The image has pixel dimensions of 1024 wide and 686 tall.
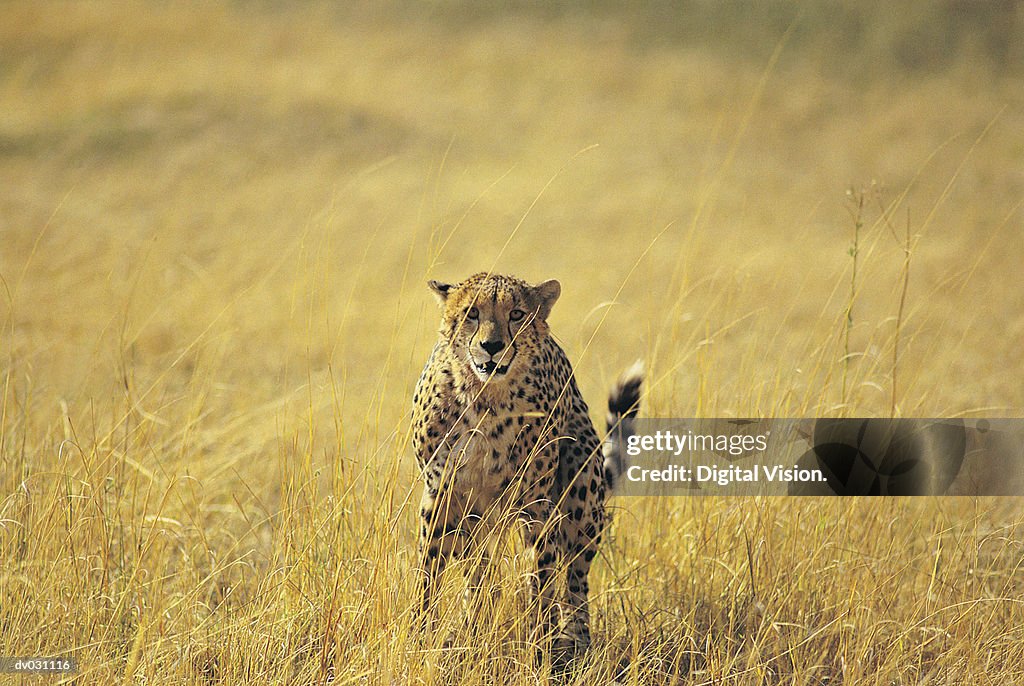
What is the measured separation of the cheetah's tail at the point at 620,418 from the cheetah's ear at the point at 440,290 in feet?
2.03

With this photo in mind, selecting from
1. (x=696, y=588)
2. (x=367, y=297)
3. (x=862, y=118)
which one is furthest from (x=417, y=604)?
(x=862, y=118)

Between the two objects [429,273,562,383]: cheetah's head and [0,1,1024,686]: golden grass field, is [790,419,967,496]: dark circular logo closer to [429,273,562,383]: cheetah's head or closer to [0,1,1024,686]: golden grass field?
[0,1,1024,686]: golden grass field

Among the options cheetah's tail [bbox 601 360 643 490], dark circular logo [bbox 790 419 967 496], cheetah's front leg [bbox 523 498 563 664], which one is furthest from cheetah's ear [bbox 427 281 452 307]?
dark circular logo [bbox 790 419 967 496]

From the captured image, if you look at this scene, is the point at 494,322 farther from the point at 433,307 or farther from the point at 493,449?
the point at 433,307

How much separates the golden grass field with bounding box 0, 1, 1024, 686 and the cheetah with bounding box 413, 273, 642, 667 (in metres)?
0.09

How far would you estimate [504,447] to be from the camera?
2225mm

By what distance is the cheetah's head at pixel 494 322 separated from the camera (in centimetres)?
208

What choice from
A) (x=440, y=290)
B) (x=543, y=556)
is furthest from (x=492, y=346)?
(x=543, y=556)

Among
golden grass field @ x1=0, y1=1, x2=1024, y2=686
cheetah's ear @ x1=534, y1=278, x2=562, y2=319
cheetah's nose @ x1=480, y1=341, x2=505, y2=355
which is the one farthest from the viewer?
golden grass field @ x1=0, y1=1, x2=1024, y2=686

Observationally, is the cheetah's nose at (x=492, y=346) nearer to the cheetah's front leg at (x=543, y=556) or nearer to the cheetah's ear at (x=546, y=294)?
the cheetah's ear at (x=546, y=294)

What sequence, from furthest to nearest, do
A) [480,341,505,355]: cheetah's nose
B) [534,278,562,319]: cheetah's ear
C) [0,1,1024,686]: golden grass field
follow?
[0,1,1024,686]: golden grass field → [534,278,562,319]: cheetah's ear → [480,341,505,355]: cheetah's nose

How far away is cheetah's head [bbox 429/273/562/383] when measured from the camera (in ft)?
6.81

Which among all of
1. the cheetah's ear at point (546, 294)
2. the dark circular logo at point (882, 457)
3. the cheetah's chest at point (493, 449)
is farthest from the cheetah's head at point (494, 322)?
the dark circular logo at point (882, 457)

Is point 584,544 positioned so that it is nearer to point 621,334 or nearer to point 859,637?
point 859,637
